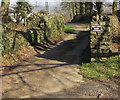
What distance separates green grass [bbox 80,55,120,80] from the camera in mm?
9336

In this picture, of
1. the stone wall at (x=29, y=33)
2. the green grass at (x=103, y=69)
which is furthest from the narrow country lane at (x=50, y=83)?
the stone wall at (x=29, y=33)

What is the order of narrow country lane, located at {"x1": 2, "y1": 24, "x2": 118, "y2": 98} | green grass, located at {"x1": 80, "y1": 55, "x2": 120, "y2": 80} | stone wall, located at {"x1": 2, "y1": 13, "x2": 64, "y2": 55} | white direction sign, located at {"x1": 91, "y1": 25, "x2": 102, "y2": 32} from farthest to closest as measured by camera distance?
1. stone wall, located at {"x1": 2, "y1": 13, "x2": 64, "y2": 55}
2. white direction sign, located at {"x1": 91, "y1": 25, "x2": 102, "y2": 32}
3. green grass, located at {"x1": 80, "y1": 55, "x2": 120, "y2": 80}
4. narrow country lane, located at {"x1": 2, "y1": 24, "x2": 118, "y2": 98}

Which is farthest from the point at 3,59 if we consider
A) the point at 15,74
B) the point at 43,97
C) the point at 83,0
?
the point at 83,0

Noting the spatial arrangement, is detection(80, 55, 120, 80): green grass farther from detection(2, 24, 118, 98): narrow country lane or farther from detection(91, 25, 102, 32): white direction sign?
detection(91, 25, 102, 32): white direction sign

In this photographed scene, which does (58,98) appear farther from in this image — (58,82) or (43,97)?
(58,82)

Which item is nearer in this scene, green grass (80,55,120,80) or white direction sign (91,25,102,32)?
green grass (80,55,120,80)

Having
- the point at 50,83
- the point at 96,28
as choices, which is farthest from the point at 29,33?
the point at 50,83

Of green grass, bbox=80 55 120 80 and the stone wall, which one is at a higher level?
the stone wall

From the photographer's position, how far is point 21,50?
13.7 metres

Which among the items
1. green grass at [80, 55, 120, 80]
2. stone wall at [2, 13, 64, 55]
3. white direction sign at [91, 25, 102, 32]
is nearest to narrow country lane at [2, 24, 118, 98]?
green grass at [80, 55, 120, 80]

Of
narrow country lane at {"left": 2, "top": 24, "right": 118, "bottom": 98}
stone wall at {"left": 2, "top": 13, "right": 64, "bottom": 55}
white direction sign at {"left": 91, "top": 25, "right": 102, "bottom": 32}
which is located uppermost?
white direction sign at {"left": 91, "top": 25, "right": 102, "bottom": 32}

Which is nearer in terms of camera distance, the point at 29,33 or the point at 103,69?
the point at 103,69

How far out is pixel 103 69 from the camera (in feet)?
33.1

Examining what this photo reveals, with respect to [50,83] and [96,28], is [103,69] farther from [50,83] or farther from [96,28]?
[50,83]
